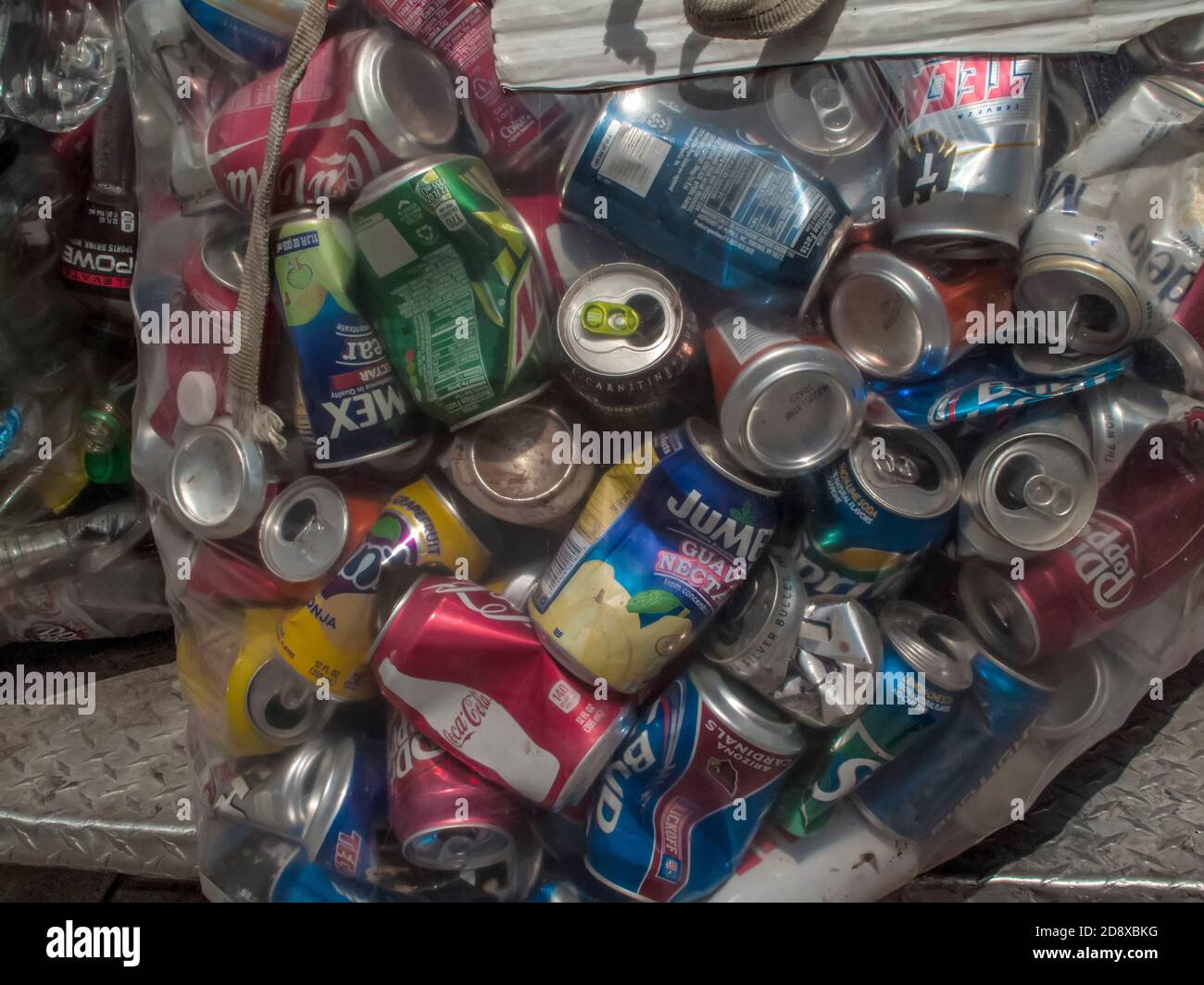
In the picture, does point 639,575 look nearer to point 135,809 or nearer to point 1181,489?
point 1181,489

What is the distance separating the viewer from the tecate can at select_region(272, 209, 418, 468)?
0.89 meters

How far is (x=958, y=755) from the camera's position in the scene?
3.09ft

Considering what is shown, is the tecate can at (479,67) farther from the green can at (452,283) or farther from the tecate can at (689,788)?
the tecate can at (689,788)

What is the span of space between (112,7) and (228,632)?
84 cm

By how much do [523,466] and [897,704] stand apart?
0.42 meters

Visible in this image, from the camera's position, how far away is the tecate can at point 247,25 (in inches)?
35.8

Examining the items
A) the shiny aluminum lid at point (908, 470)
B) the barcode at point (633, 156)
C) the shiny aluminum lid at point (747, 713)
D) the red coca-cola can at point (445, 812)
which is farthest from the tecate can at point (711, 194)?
the red coca-cola can at point (445, 812)

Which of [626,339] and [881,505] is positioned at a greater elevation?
[626,339]

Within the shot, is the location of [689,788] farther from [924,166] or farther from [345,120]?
[345,120]

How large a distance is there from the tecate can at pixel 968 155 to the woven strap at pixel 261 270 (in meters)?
0.54

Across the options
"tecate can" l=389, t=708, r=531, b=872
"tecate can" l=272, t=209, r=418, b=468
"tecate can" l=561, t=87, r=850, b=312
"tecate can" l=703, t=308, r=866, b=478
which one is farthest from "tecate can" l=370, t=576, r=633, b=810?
"tecate can" l=561, t=87, r=850, b=312

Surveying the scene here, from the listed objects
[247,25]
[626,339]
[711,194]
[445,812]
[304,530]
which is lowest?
[445,812]

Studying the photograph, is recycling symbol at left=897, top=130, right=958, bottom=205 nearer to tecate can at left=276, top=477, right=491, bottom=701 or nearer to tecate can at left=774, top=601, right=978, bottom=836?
tecate can at left=774, top=601, right=978, bottom=836

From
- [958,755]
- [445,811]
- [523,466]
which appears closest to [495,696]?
[445,811]
